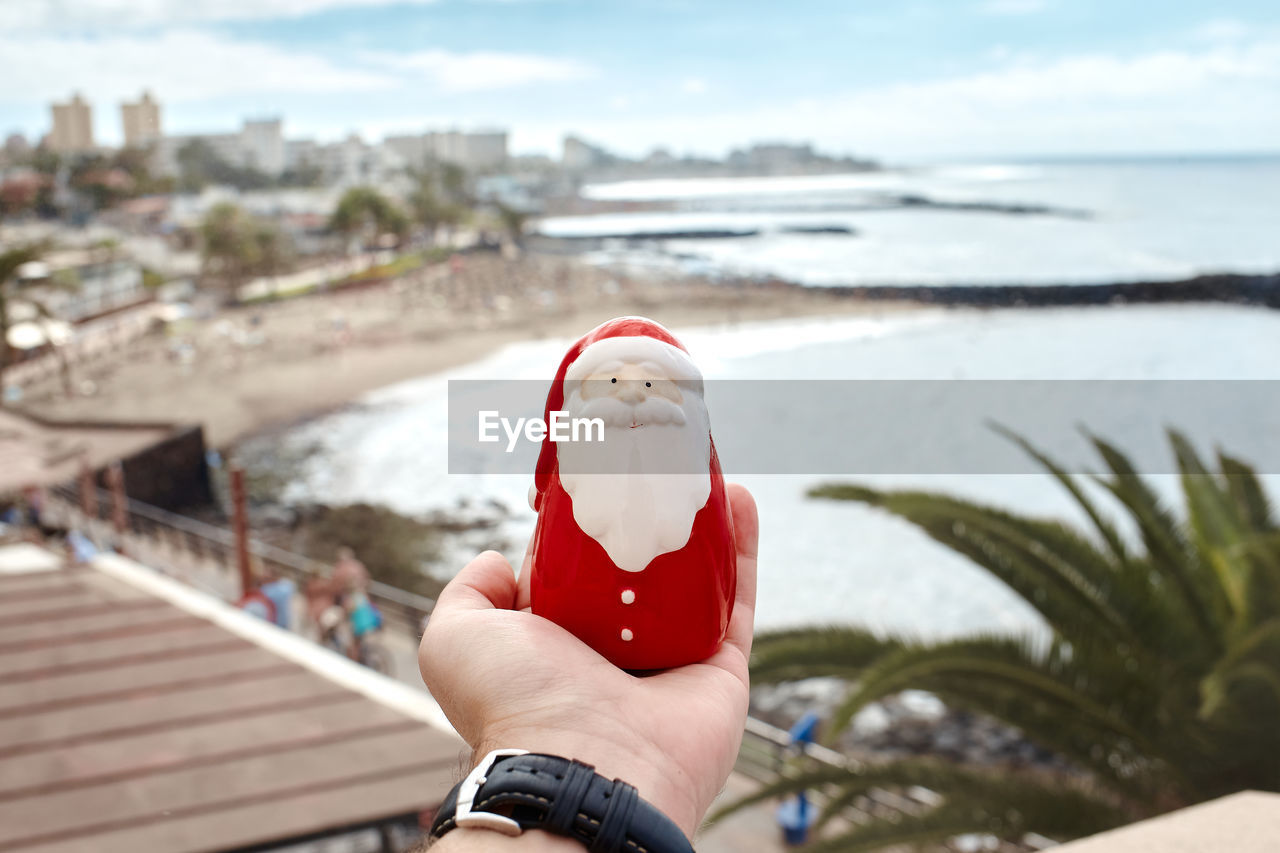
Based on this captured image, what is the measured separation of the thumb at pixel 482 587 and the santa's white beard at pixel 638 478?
0.43ft

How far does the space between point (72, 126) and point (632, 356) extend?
6621 cm

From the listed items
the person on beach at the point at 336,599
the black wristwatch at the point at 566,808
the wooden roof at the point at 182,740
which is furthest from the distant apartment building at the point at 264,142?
the black wristwatch at the point at 566,808

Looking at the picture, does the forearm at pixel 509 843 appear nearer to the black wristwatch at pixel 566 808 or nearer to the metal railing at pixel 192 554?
the black wristwatch at pixel 566 808

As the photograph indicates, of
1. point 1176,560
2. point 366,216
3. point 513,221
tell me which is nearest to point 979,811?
point 1176,560

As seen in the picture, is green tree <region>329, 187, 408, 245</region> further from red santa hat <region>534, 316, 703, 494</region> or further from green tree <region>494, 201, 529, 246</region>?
red santa hat <region>534, 316, 703, 494</region>

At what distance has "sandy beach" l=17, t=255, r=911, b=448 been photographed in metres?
24.9

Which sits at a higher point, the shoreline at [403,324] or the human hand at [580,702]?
the human hand at [580,702]

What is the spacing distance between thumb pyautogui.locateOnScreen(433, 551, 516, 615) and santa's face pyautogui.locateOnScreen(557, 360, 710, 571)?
0.13 m

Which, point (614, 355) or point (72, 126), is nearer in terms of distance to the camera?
point (614, 355)

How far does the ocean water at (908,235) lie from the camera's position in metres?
37.1

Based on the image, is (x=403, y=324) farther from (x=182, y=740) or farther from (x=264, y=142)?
(x=264, y=142)

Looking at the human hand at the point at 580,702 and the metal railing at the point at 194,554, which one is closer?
the human hand at the point at 580,702

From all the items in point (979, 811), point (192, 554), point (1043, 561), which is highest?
point (1043, 561)

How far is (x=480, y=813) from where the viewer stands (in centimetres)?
79
